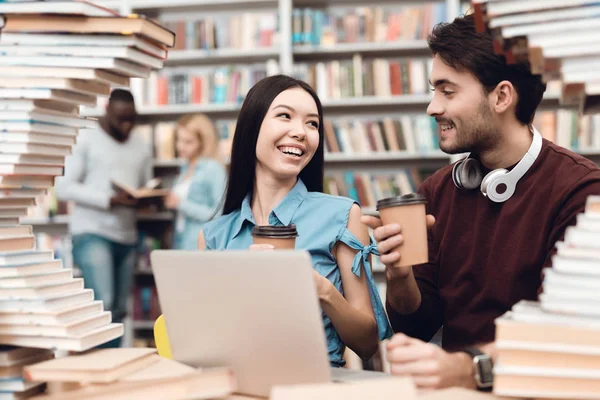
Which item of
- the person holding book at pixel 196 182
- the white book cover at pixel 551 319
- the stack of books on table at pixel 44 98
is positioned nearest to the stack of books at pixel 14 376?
the stack of books on table at pixel 44 98

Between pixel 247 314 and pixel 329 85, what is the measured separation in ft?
11.5

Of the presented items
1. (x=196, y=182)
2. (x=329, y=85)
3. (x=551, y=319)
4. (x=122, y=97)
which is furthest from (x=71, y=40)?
(x=329, y=85)

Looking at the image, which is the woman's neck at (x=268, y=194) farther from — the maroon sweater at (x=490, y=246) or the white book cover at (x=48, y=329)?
the white book cover at (x=48, y=329)

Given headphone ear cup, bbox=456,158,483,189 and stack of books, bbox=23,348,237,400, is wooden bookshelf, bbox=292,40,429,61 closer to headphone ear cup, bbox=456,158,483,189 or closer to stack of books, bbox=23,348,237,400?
headphone ear cup, bbox=456,158,483,189

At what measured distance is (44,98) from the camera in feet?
3.73

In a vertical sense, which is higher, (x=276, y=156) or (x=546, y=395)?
(x=276, y=156)

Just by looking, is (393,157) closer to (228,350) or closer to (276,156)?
(276,156)

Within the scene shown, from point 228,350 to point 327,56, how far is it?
3.76 m

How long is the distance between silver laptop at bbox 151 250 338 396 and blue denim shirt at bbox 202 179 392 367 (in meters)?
0.50

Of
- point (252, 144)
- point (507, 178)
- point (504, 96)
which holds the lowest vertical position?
point (507, 178)

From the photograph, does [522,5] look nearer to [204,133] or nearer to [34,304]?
[34,304]

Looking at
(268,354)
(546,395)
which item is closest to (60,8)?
(268,354)

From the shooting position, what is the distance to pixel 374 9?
4.38 meters

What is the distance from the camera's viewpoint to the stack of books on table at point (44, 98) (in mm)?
1107
